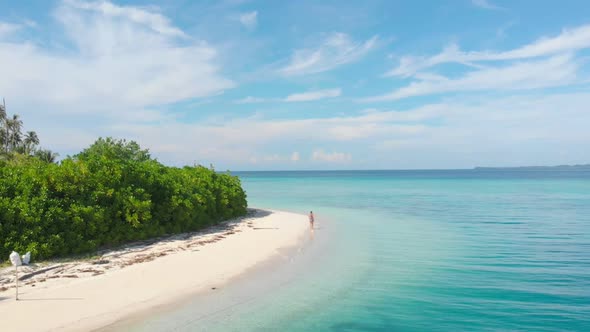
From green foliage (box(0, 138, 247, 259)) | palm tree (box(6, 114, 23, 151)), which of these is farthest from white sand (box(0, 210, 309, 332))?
palm tree (box(6, 114, 23, 151))

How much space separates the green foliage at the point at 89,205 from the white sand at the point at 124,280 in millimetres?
871

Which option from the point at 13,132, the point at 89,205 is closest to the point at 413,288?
the point at 89,205

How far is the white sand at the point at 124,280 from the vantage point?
8719mm

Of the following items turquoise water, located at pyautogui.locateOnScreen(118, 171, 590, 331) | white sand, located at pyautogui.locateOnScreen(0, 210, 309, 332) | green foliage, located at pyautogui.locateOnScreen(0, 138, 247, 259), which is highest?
green foliage, located at pyautogui.locateOnScreen(0, 138, 247, 259)

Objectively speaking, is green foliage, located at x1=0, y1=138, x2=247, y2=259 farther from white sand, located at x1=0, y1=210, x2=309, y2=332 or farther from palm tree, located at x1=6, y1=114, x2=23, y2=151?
palm tree, located at x1=6, y1=114, x2=23, y2=151

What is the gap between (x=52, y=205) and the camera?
13484mm

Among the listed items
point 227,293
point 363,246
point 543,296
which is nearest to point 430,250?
point 363,246

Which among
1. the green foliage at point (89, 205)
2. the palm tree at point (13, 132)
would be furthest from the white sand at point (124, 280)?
the palm tree at point (13, 132)

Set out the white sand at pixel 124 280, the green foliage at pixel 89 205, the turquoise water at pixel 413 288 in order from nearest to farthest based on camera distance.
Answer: the white sand at pixel 124 280
the turquoise water at pixel 413 288
the green foliage at pixel 89 205

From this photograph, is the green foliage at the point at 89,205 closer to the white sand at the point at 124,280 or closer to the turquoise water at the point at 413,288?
the white sand at the point at 124,280

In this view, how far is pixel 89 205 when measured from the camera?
14617 millimetres

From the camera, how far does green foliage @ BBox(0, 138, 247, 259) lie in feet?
41.7

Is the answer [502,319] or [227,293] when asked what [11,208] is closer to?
[227,293]

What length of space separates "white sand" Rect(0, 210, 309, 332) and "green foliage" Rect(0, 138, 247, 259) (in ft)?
2.86
